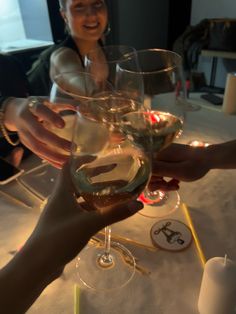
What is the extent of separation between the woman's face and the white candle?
3.13 feet

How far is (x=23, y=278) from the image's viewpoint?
0.35m

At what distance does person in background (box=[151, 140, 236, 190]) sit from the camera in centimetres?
63

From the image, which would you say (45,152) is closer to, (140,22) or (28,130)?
(28,130)

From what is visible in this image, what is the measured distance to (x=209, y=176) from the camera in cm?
73

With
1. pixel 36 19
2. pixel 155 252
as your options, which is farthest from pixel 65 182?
pixel 36 19

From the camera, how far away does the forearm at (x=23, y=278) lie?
349mm

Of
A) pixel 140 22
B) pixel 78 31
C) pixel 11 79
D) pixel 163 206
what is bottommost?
pixel 140 22

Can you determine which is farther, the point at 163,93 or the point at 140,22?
the point at 140,22

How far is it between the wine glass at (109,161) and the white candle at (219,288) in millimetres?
125

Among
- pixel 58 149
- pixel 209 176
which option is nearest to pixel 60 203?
pixel 58 149

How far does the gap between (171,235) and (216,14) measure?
285 centimetres

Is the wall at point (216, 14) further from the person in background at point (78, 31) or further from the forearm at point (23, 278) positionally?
the forearm at point (23, 278)

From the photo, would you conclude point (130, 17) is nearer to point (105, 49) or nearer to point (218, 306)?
point (105, 49)

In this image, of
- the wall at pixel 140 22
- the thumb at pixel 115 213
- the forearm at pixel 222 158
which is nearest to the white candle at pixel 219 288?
the thumb at pixel 115 213
